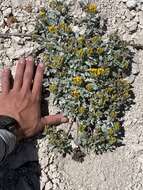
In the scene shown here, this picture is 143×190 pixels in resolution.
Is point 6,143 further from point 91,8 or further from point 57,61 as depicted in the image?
point 91,8

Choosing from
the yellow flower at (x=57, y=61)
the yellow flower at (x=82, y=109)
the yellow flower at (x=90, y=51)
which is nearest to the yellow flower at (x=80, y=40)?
the yellow flower at (x=90, y=51)

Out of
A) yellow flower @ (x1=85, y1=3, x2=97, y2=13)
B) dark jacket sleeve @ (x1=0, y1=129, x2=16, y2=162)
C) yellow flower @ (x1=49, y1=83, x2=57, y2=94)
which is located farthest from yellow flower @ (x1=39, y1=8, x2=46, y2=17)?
dark jacket sleeve @ (x1=0, y1=129, x2=16, y2=162)

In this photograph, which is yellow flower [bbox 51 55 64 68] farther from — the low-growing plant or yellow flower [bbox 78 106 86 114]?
yellow flower [bbox 78 106 86 114]

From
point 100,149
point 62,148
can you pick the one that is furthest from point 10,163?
point 100,149

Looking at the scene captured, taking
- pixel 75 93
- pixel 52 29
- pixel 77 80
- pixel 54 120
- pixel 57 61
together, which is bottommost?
pixel 54 120

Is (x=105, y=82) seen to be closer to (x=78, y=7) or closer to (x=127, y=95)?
(x=127, y=95)

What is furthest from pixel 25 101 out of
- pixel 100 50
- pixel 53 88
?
pixel 100 50
